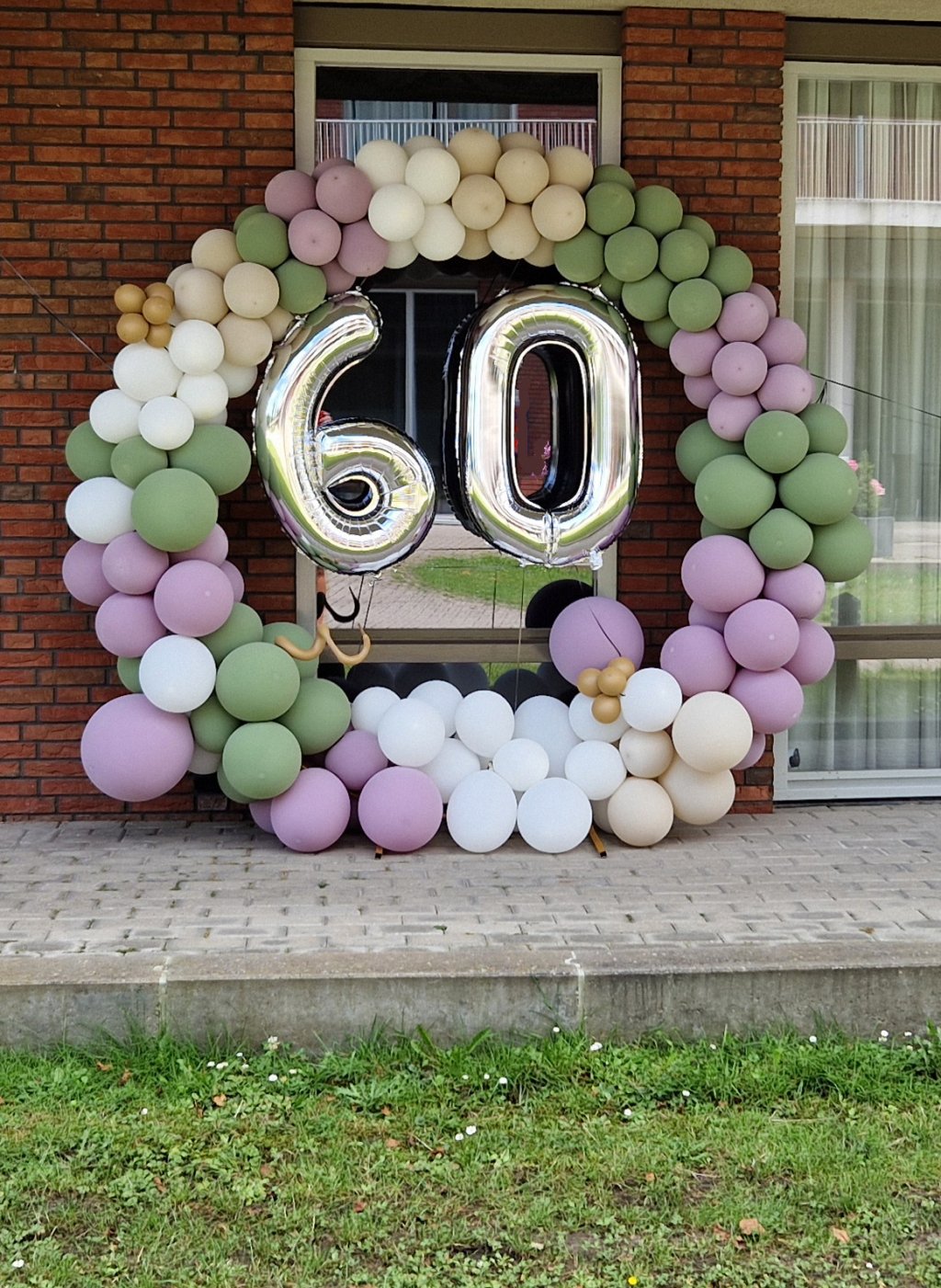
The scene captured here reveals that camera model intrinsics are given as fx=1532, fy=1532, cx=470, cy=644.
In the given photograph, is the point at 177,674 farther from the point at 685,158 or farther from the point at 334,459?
the point at 685,158

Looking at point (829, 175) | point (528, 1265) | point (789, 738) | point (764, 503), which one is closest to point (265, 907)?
point (528, 1265)

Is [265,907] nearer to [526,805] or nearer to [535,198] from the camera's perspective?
[526,805]

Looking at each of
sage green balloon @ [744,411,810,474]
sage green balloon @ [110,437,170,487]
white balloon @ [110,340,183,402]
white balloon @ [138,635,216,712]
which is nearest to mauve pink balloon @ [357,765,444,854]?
white balloon @ [138,635,216,712]

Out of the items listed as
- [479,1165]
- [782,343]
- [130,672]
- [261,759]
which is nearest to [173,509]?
[130,672]

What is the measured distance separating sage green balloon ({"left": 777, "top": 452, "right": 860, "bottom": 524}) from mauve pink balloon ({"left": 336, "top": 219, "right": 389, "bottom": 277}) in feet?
5.45

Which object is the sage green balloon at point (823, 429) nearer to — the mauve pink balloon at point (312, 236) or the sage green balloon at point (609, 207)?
the sage green balloon at point (609, 207)

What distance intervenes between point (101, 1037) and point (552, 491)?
276 centimetres

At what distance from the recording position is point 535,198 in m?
5.56

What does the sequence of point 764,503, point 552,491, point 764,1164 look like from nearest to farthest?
point 764,1164 < point 764,503 < point 552,491

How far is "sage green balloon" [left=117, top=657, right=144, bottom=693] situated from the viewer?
17.6 ft

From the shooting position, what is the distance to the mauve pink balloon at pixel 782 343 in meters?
5.55

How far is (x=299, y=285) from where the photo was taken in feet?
17.8

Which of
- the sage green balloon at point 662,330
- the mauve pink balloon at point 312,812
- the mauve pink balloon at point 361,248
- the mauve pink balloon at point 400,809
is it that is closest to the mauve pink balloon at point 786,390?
the sage green balloon at point 662,330

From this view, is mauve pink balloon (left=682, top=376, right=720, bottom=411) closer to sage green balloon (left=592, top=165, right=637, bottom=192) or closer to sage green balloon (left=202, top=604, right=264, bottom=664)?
sage green balloon (left=592, top=165, right=637, bottom=192)
